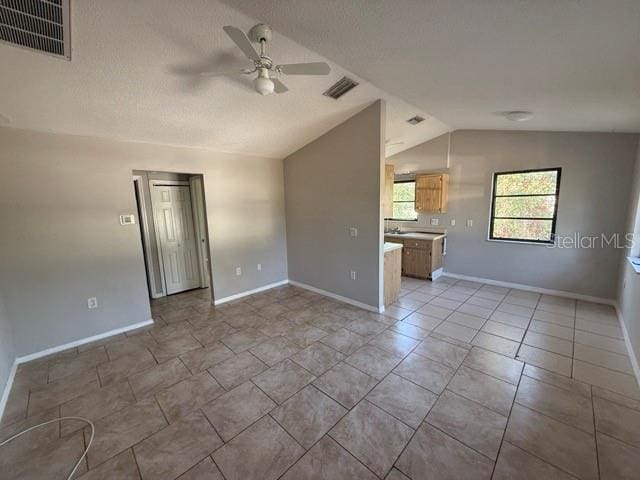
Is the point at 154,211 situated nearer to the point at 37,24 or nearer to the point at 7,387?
the point at 7,387

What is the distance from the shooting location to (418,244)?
17.3 feet

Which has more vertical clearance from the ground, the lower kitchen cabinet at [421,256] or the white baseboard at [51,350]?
the lower kitchen cabinet at [421,256]

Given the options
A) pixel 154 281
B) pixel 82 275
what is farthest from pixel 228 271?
pixel 82 275

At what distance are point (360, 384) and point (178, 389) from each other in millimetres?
1624

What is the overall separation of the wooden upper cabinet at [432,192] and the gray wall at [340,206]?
7.60 feet

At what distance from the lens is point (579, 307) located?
386cm

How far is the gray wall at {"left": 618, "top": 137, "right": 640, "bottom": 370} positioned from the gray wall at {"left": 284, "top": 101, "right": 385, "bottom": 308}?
2593mm

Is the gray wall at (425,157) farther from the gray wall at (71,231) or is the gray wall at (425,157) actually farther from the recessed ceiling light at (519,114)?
the gray wall at (71,231)

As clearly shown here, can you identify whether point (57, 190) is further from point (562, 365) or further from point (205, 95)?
point (562, 365)

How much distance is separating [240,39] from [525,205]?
4.97 metres

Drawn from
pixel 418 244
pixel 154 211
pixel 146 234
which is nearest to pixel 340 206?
pixel 418 244

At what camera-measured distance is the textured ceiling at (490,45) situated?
4.73 ft

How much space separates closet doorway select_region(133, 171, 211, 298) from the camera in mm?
4469

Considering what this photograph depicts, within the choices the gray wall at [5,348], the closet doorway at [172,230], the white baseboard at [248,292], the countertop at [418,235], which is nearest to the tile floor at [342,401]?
the gray wall at [5,348]
